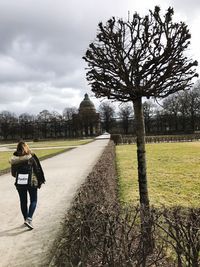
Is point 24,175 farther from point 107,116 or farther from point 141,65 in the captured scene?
point 107,116

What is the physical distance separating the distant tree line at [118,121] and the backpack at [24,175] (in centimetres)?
8199

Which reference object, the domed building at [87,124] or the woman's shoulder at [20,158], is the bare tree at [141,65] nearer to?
the woman's shoulder at [20,158]

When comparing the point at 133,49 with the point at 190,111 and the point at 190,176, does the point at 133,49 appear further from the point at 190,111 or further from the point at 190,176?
the point at 190,111

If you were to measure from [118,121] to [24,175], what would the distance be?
371 feet

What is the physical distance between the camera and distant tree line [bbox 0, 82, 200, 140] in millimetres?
89000

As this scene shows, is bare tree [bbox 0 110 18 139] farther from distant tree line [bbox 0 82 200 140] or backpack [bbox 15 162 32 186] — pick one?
backpack [bbox 15 162 32 186]

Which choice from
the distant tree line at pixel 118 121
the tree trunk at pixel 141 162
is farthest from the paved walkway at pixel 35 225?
the distant tree line at pixel 118 121

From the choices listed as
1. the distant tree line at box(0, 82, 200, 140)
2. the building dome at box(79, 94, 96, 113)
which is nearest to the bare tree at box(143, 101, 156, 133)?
the distant tree line at box(0, 82, 200, 140)

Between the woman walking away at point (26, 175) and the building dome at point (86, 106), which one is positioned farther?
the building dome at point (86, 106)

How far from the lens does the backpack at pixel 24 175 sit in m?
7.71

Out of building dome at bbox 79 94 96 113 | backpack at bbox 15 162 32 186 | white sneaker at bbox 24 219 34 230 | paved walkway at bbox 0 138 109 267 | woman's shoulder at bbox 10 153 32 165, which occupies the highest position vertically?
building dome at bbox 79 94 96 113

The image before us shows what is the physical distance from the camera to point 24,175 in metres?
7.74

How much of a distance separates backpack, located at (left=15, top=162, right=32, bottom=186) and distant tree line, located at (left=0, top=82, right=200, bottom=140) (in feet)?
269

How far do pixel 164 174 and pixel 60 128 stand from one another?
Result: 322 ft
